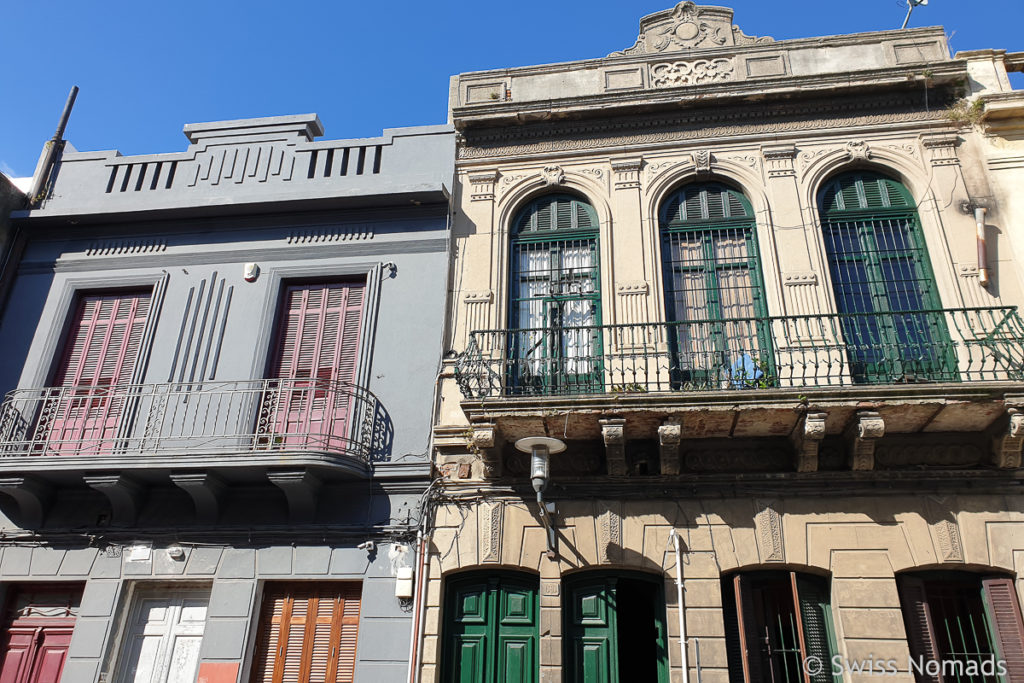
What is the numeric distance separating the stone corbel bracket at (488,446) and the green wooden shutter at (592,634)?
1.63m

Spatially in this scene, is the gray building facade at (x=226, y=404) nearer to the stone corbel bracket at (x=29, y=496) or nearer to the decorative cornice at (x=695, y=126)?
the stone corbel bracket at (x=29, y=496)

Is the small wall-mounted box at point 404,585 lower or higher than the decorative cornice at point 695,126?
lower

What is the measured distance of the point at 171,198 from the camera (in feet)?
36.5

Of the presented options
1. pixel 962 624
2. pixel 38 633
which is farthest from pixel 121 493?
pixel 962 624

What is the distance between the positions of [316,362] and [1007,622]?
8.53 metres

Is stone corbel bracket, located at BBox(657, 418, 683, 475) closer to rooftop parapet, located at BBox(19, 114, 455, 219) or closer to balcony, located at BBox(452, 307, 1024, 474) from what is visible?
balcony, located at BBox(452, 307, 1024, 474)

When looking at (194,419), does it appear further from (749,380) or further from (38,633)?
(749,380)

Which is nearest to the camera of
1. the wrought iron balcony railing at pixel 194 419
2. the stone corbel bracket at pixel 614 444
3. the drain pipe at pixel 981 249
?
the stone corbel bracket at pixel 614 444

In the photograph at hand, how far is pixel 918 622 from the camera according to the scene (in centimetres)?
757

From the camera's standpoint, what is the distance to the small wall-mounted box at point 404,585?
8148 millimetres

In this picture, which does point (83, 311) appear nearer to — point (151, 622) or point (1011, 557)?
point (151, 622)

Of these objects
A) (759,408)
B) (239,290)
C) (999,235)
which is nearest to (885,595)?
(759,408)

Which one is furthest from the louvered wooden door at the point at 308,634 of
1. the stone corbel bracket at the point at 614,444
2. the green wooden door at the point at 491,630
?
the stone corbel bracket at the point at 614,444

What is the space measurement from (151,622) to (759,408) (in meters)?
7.60
